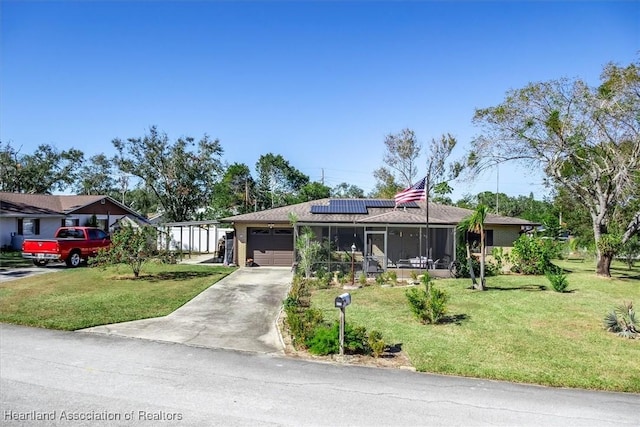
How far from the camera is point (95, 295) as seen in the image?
13992 mm

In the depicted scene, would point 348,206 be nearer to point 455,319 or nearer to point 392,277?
point 392,277

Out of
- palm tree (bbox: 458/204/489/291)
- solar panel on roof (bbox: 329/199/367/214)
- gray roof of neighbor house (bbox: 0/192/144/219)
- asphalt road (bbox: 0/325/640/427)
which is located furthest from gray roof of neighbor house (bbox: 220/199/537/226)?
gray roof of neighbor house (bbox: 0/192/144/219)

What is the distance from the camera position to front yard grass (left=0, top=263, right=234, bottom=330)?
36.1ft

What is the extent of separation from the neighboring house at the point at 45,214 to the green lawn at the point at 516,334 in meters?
23.2

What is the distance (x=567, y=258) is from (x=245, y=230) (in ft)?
84.2

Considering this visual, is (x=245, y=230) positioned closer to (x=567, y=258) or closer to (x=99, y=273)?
(x=99, y=273)

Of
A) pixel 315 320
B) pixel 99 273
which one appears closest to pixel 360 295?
pixel 315 320

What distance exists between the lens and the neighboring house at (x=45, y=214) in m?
28.5

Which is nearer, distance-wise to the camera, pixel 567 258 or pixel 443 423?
pixel 443 423

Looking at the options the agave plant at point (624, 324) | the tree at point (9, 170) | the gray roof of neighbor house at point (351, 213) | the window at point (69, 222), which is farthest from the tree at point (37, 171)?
the agave plant at point (624, 324)

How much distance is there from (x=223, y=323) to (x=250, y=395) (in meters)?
4.94

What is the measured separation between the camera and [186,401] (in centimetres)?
604

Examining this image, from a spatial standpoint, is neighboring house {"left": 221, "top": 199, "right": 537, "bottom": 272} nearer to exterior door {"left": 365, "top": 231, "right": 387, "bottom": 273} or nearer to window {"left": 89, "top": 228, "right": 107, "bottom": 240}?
exterior door {"left": 365, "top": 231, "right": 387, "bottom": 273}

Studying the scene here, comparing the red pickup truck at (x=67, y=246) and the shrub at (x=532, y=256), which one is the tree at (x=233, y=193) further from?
the shrub at (x=532, y=256)
